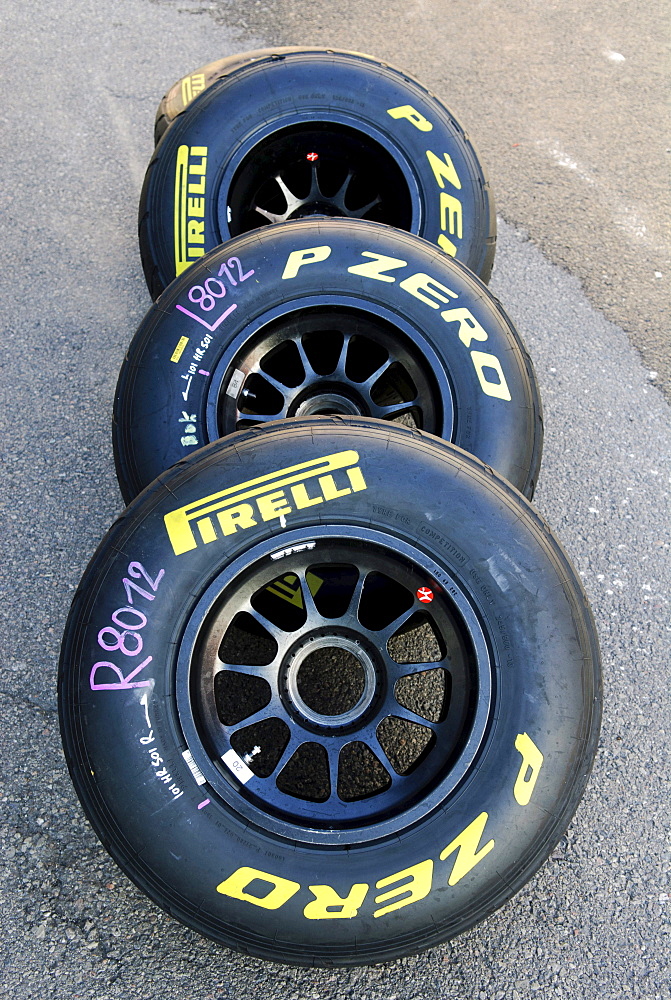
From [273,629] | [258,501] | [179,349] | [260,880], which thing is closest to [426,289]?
[179,349]

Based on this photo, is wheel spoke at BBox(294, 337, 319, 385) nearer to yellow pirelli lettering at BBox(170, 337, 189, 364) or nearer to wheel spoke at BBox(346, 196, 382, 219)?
yellow pirelli lettering at BBox(170, 337, 189, 364)

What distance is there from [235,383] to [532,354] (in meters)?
1.90

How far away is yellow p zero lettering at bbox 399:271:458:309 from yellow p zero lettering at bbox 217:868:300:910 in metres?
1.98

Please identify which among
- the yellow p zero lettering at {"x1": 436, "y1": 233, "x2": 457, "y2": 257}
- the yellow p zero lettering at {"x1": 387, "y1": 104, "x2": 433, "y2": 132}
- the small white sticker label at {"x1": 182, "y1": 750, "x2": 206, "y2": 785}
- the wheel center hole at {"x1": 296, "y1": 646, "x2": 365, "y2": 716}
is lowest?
the wheel center hole at {"x1": 296, "y1": 646, "x2": 365, "y2": 716}

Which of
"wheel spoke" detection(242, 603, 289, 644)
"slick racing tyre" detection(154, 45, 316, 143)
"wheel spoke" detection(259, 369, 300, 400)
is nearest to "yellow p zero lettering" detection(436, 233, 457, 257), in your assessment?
"wheel spoke" detection(259, 369, 300, 400)

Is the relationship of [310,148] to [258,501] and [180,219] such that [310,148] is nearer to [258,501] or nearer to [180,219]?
[180,219]

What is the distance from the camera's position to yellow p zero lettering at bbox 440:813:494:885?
227 cm

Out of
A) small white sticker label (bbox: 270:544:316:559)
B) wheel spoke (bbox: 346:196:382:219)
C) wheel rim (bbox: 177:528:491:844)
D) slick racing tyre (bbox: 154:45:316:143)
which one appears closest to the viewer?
wheel rim (bbox: 177:528:491:844)

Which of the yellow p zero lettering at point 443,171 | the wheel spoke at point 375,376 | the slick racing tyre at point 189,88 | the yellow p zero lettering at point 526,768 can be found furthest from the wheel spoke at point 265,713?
the slick racing tyre at point 189,88

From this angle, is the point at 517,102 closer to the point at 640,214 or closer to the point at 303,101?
the point at 640,214

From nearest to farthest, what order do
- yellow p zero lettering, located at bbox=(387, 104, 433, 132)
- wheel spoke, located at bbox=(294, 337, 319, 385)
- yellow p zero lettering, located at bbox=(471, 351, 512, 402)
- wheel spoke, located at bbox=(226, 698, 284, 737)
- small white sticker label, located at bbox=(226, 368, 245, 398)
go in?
wheel spoke, located at bbox=(226, 698, 284, 737), yellow p zero lettering, located at bbox=(471, 351, 512, 402), small white sticker label, located at bbox=(226, 368, 245, 398), wheel spoke, located at bbox=(294, 337, 319, 385), yellow p zero lettering, located at bbox=(387, 104, 433, 132)

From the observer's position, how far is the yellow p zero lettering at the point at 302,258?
308 cm

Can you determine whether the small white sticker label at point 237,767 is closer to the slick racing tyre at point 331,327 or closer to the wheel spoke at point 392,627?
the wheel spoke at point 392,627

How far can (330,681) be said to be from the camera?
10.3 ft
